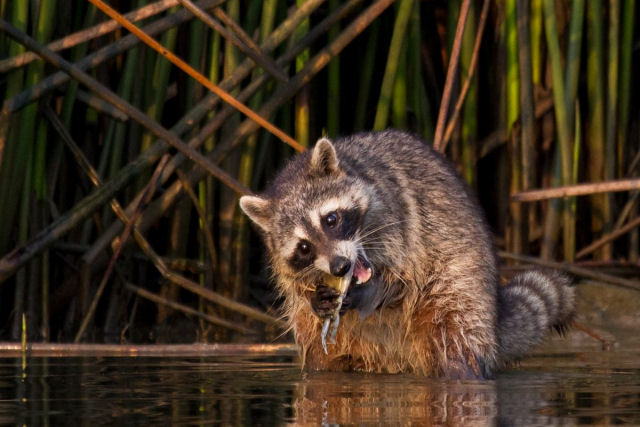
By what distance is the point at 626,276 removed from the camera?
7.20 m

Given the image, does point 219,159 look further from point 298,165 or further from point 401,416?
point 401,416

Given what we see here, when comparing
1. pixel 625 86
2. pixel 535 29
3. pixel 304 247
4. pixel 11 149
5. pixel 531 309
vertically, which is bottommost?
pixel 531 309

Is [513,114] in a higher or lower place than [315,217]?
higher

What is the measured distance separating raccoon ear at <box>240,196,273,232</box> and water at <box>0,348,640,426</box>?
670 millimetres

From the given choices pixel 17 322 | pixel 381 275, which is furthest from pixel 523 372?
pixel 17 322

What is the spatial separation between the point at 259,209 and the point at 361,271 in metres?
0.63

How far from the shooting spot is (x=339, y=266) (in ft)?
15.8

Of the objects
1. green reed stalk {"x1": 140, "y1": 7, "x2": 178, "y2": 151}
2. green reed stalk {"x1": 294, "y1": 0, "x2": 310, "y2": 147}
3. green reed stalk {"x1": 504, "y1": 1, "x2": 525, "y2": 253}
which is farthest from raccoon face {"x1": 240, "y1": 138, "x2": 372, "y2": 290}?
green reed stalk {"x1": 504, "y1": 1, "x2": 525, "y2": 253}

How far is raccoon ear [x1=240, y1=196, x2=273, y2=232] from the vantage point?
543 centimetres

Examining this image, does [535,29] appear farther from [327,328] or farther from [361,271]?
[327,328]

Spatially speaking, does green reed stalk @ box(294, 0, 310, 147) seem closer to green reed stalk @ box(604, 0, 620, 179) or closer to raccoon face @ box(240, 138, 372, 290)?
raccoon face @ box(240, 138, 372, 290)

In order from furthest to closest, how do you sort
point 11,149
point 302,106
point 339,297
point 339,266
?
point 302,106 < point 11,149 < point 339,297 < point 339,266

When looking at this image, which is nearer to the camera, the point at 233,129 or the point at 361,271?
the point at 361,271

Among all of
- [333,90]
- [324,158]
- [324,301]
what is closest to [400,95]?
[333,90]
